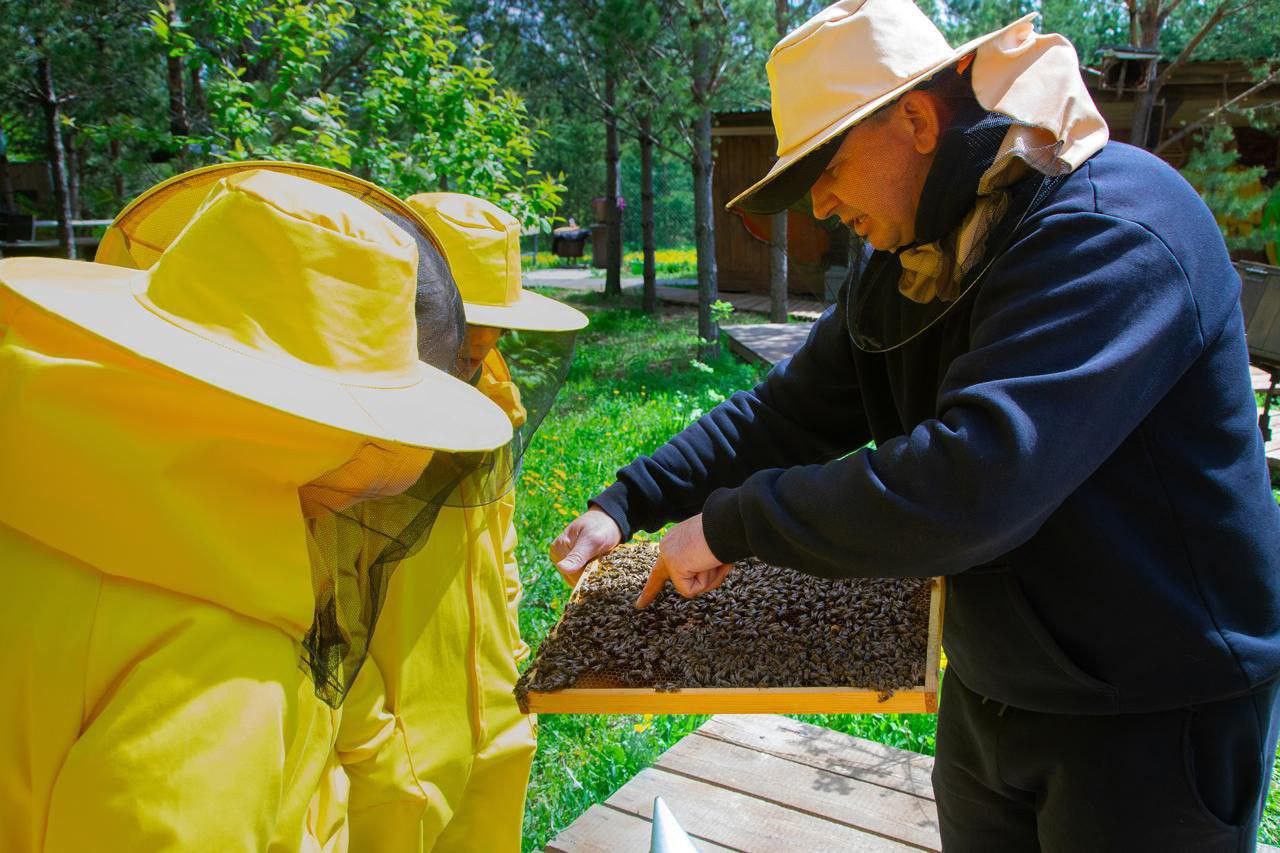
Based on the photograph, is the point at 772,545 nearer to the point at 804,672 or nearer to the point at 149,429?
the point at 804,672

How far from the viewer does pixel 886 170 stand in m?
1.67

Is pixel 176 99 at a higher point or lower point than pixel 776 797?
higher

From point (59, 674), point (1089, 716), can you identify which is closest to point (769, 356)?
point (1089, 716)

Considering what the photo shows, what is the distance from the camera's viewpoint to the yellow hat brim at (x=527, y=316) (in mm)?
2578

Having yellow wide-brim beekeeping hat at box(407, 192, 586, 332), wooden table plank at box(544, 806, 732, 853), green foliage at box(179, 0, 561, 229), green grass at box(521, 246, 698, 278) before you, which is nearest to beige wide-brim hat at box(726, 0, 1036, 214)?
yellow wide-brim beekeeping hat at box(407, 192, 586, 332)

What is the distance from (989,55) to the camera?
60.9 inches

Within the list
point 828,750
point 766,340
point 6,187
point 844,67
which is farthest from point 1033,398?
point 6,187

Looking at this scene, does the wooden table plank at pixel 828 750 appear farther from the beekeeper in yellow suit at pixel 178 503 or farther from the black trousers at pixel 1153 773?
the beekeeper in yellow suit at pixel 178 503

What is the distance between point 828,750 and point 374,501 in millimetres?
2194

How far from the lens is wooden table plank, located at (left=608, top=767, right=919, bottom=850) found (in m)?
2.77

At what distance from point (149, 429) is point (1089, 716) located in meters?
1.50

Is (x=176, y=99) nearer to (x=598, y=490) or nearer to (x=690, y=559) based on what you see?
(x=598, y=490)

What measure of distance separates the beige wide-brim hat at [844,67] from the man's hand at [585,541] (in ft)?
3.12

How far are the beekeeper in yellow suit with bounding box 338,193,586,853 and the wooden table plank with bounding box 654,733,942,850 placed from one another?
830 millimetres
